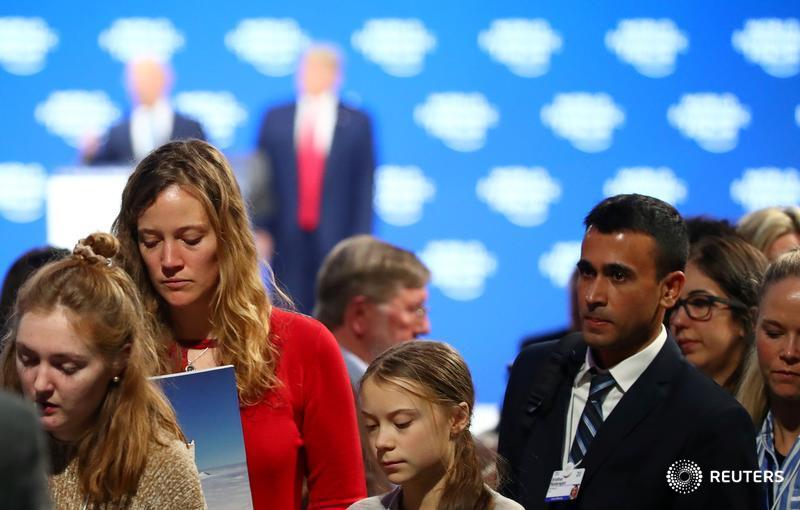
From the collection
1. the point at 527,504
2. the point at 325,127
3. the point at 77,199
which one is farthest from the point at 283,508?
the point at 325,127

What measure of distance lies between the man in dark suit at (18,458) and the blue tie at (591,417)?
6.20 ft

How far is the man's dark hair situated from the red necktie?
5.39 meters

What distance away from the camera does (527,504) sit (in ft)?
9.91

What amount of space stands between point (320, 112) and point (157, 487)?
6.34 metres

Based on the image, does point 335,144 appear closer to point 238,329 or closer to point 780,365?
point 780,365

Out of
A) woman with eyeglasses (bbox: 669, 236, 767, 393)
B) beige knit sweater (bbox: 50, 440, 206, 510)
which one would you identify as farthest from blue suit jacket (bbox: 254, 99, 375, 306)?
beige knit sweater (bbox: 50, 440, 206, 510)

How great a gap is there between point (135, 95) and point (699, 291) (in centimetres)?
550

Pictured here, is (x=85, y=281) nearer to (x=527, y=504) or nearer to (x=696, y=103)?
(x=527, y=504)

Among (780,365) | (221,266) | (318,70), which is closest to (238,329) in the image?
(221,266)

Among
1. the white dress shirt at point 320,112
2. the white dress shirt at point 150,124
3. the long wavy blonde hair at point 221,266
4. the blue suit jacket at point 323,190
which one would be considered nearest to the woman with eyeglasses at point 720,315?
the long wavy blonde hair at point 221,266

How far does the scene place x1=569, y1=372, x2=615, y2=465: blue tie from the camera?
302 cm

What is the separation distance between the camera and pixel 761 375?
11.0 feet
